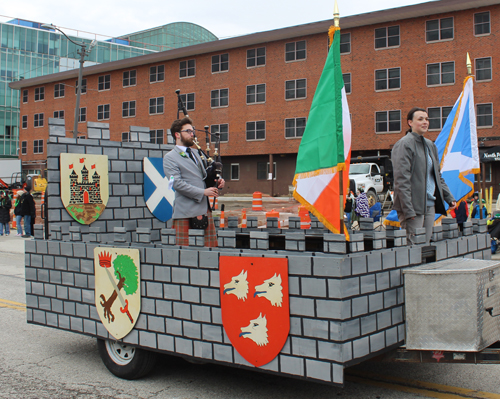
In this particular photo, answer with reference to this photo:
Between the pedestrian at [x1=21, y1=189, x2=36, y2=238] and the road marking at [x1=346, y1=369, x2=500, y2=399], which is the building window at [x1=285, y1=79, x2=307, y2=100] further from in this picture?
the road marking at [x1=346, y1=369, x2=500, y2=399]

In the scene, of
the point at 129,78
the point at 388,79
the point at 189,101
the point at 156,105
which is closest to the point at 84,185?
the point at 388,79

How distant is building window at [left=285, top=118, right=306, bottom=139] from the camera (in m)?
39.9

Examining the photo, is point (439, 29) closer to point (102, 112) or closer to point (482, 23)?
point (482, 23)

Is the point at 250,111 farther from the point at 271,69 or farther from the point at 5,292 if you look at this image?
the point at 5,292

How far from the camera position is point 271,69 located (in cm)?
4094

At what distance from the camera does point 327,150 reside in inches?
153

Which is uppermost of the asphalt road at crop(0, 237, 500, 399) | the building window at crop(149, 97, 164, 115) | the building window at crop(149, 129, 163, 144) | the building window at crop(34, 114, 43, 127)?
the building window at crop(34, 114, 43, 127)

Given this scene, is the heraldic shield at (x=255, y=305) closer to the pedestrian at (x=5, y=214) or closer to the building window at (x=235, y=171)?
the pedestrian at (x=5, y=214)

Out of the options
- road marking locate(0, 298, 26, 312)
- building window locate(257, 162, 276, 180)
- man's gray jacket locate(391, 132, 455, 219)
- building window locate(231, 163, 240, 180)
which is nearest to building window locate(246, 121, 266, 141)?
building window locate(257, 162, 276, 180)

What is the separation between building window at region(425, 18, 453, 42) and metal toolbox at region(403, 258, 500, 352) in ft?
114

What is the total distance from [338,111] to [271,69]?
38.3m

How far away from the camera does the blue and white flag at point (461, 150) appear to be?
662 centimetres

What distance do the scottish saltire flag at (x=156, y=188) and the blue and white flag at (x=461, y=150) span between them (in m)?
3.55

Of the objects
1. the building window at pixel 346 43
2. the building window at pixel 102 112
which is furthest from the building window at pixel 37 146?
the building window at pixel 346 43
